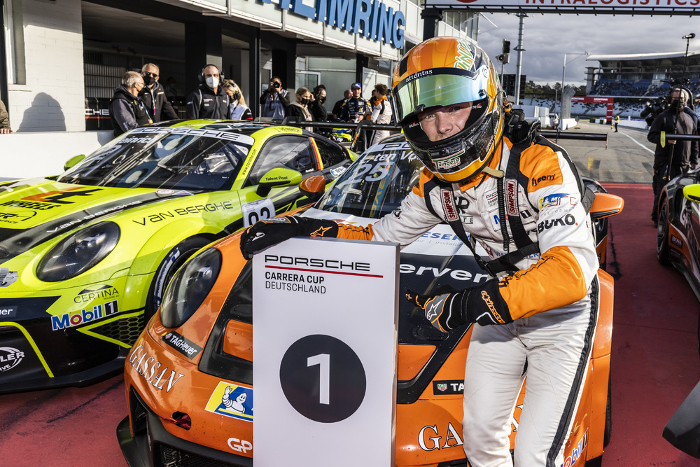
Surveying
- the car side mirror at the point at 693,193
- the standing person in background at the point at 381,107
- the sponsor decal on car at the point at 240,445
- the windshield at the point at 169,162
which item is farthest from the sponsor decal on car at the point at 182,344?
the standing person in background at the point at 381,107

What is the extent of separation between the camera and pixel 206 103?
7.88 metres

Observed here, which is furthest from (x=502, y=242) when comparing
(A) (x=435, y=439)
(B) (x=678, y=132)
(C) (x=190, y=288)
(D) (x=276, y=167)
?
(B) (x=678, y=132)

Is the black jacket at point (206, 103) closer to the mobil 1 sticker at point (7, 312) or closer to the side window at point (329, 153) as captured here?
the side window at point (329, 153)

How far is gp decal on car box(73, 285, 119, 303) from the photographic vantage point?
9.84 ft

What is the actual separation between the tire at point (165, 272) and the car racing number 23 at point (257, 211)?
524mm

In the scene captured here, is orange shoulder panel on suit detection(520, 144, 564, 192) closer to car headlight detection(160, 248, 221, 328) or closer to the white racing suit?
the white racing suit

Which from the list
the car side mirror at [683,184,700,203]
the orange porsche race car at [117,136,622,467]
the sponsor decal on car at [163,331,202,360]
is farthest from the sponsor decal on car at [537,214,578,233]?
the car side mirror at [683,184,700,203]

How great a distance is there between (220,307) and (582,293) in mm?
1472

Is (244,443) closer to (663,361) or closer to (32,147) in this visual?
(663,361)

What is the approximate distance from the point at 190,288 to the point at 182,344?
0.34m

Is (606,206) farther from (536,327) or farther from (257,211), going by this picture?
(257,211)

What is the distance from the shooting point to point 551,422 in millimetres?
1674

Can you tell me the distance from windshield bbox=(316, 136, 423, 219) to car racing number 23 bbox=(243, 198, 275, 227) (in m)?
0.70

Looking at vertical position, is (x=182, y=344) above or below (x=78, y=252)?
below
